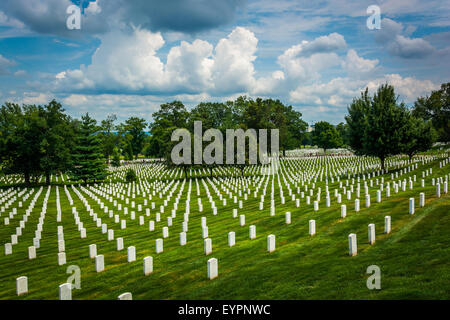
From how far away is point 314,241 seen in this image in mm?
10703

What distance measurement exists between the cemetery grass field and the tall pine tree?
30.7 meters

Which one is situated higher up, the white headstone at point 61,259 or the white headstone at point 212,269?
the white headstone at point 212,269

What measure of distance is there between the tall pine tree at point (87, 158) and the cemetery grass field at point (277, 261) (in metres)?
30.7

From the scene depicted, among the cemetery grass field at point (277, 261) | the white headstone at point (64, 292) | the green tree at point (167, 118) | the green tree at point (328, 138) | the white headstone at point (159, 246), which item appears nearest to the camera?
the cemetery grass field at point (277, 261)

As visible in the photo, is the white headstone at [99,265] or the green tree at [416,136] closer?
the white headstone at [99,265]

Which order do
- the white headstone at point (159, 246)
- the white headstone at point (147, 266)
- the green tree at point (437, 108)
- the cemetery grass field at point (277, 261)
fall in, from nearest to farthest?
the cemetery grass field at point (277, 261), the white headstone at point (147, 266), the white headstone at point (159, 246), the green tree at point (437, 108)

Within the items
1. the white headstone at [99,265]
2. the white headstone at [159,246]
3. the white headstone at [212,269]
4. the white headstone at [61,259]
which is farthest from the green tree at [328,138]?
the white headstone at [212,269]

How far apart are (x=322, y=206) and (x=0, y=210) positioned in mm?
24615

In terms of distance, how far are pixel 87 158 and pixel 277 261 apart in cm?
4417

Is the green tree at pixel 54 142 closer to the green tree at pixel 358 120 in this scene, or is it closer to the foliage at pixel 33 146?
the foliage at pixel 33 146

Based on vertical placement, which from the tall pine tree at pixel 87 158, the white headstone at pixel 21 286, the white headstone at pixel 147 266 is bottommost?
the white headstone at pixel 21 286

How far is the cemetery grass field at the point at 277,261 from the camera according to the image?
270 inches
